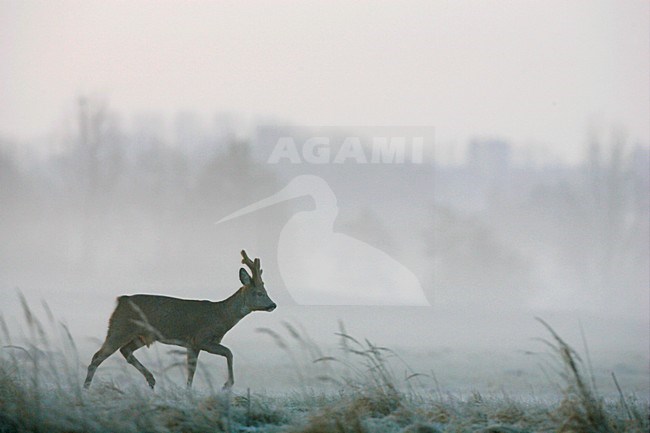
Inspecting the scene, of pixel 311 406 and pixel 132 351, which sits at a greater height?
pixel 132 351

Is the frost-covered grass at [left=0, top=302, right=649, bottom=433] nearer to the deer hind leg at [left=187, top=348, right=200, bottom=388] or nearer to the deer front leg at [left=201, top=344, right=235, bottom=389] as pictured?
the deer hind leg at [left=187, top=348, right=200, bottom=388]

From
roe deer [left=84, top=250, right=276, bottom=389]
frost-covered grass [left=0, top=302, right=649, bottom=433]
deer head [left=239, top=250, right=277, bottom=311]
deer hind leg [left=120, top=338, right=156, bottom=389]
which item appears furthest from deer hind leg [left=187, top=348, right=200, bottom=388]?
frost-covered grass [left=0, top=302, right=649, bottom=433]

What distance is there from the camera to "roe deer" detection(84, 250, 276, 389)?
29.5ft

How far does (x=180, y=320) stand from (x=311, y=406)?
7.54 feet

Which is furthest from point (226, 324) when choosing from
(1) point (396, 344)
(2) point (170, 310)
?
(1) point (396, 344)

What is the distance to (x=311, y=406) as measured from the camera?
7.34 metres

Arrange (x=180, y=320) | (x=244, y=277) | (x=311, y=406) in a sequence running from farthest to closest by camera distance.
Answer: (x=244, y=277) < (x=180, y=320) < (x=311, y=406)

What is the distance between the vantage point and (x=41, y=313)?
1563cm

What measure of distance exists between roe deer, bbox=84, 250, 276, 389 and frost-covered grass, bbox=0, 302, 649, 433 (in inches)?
51.7

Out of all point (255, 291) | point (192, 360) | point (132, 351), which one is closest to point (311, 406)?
point (192, 360)

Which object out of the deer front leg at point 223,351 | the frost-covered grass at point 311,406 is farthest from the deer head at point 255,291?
the frost-covered grass at point 311,406

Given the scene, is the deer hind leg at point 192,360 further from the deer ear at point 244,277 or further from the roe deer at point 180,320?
the deer ear at point 244,277

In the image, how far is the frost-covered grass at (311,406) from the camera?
20.9 ft

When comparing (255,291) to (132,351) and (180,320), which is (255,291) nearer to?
(180,320)
